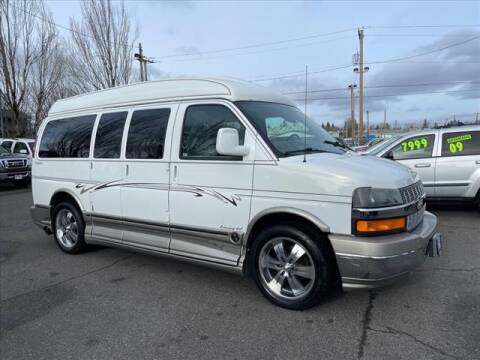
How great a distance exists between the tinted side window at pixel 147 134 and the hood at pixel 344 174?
162 cm

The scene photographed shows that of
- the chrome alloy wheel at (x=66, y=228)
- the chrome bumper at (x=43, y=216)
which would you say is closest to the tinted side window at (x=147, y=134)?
the chrome alloy wheel at (x=66, y=228)

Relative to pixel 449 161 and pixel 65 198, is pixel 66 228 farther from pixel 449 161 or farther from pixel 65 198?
pixel 449 161

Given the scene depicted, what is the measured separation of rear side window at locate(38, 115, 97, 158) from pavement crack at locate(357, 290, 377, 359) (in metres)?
4.06

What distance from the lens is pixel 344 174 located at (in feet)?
10.5

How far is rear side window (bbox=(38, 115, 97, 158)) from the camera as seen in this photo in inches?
209

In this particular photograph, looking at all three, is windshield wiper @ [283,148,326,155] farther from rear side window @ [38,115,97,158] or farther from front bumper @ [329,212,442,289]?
rear side window @ [38,115,97,158]

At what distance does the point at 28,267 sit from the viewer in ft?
17.0

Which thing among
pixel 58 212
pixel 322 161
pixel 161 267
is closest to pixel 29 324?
pixel 161 267

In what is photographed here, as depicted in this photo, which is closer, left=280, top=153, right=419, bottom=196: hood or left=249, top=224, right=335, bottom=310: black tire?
left=280, top=153, right=419, bottom=196: hood

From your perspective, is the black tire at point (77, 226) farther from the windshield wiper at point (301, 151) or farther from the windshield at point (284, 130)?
the windshield wiper at point (301, 151)

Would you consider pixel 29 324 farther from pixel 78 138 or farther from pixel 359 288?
pixel 359 288

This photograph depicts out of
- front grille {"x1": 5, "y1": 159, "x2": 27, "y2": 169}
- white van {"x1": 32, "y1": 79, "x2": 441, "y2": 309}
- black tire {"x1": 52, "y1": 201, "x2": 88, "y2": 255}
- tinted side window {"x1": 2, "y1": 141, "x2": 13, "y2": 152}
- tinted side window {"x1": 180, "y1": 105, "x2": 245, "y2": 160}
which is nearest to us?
white van {"x1": 32, "y1": 79, "x2": 441, "y2": 309}

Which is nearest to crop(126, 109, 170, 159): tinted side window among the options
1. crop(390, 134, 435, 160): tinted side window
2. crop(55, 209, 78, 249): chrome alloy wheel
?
crop(55, 209, 78, 249): chrome alloy wheel

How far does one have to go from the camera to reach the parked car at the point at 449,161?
23.3ft
